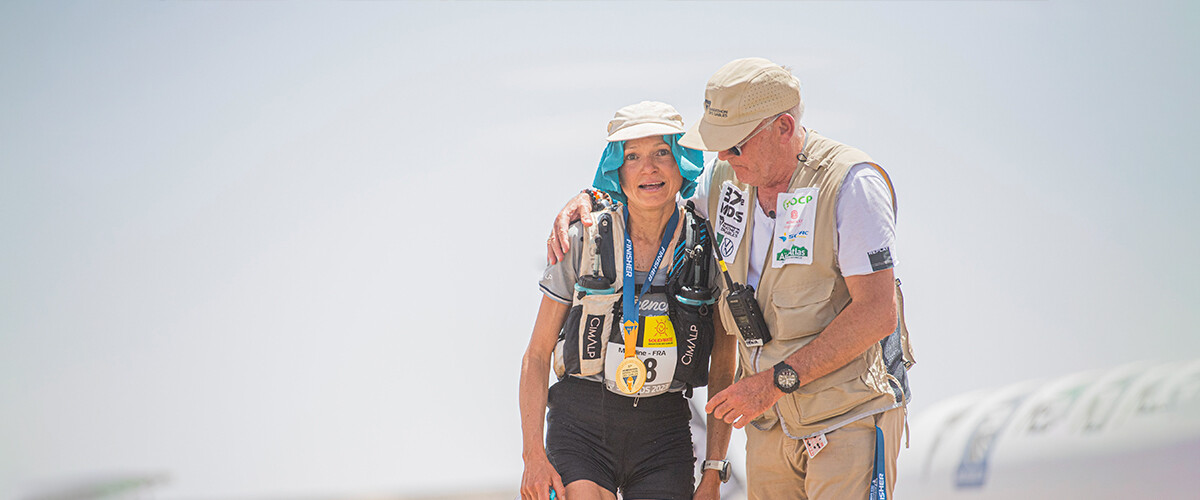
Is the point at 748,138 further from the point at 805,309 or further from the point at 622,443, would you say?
the point at 622,443

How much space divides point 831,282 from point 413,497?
13.7ft

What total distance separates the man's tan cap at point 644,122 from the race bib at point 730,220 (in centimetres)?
26

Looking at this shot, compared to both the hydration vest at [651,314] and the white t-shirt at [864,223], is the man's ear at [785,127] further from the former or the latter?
the hydration vest at [651,314]

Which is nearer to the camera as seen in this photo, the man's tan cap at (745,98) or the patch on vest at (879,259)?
the patch on vest at (879,259)

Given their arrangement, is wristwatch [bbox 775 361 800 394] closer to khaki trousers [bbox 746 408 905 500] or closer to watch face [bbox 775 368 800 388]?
watch face [bbox 775 368 800 388]

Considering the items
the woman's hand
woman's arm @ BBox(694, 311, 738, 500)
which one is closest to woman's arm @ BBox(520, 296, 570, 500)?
the woman's hand

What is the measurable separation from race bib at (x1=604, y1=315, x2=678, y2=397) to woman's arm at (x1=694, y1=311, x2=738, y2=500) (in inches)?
8.2

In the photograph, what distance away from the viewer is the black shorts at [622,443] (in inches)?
109

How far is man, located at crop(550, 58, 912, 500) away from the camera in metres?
2.32

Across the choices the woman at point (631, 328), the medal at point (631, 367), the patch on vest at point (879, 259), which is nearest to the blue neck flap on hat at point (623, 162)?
the woman at point (631, 328)

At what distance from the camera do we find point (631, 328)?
271 cm

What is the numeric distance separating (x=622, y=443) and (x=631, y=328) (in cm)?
39

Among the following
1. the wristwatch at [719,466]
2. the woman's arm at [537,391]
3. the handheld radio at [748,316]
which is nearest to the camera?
the handheld radio at [748,316]

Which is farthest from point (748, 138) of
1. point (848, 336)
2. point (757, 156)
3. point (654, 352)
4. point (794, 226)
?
point (654, 352)
